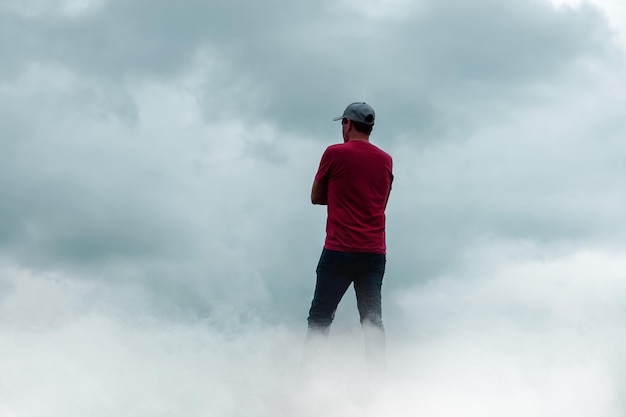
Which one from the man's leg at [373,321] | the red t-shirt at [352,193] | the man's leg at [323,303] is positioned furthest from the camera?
the man's leg at [373,321]

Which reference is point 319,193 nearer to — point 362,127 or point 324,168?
point 324,168

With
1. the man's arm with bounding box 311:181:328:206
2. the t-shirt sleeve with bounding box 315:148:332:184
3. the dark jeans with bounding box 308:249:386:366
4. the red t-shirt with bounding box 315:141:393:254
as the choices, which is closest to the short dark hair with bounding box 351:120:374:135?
the red t-shirt with bounding box 315:141:393:254

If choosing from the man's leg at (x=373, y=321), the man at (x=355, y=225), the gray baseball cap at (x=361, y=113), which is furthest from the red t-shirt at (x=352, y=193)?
the man's leg at (x=373, y=321)

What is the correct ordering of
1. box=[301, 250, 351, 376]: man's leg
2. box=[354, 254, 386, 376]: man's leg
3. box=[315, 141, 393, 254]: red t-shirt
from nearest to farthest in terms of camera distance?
box=[315, 141, 393, 254]: red t-shirt, box=[301, 250, 351, 376]: man's leg, box=[354, 254, 386, 376]: man's leg

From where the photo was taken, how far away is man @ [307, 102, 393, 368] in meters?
6.72

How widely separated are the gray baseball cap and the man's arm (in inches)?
27.3

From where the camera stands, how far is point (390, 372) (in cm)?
730

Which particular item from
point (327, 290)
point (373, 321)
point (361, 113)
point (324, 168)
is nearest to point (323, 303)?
point (327, 290)

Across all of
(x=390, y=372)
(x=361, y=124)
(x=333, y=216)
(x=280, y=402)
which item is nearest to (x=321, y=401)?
(x=280, y=402)

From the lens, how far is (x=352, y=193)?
671 centimetres

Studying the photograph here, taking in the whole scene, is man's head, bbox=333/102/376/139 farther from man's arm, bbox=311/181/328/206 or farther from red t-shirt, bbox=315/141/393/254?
man's arm, bbox=311/181/328/206

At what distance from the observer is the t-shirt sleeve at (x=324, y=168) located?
6.73 metres

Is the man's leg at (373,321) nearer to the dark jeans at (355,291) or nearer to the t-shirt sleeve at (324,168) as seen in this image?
the dark jeans at (355,291)

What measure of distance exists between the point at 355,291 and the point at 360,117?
5.50 ft
